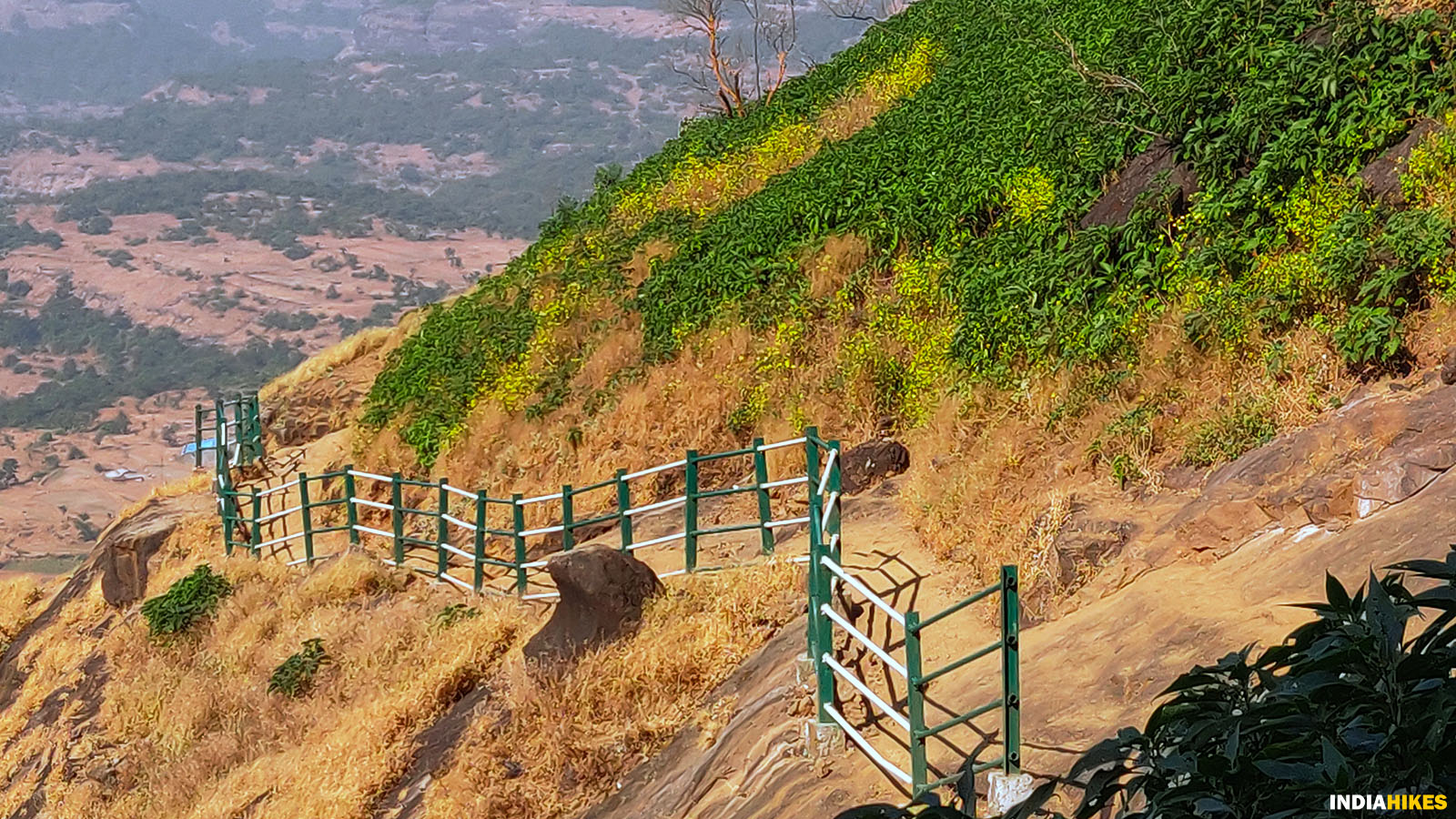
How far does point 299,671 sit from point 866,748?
26.1ft

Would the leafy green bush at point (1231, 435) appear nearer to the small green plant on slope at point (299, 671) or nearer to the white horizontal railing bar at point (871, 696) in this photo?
the white horizontal railing bar at point (871, 696)

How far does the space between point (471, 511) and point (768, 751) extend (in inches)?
382

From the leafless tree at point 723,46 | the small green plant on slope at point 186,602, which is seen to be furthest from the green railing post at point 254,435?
the leafless tree at point 723,46

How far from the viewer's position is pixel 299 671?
1342cm

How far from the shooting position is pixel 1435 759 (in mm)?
2359

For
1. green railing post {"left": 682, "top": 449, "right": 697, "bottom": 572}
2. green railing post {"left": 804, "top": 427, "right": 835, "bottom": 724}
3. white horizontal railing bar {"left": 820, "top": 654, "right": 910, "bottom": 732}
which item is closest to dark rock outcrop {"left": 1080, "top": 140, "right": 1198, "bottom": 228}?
green railing post {"left": 682, "top": 449, "right": 697, "bottom": 572}

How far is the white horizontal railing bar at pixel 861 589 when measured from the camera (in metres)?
6.57

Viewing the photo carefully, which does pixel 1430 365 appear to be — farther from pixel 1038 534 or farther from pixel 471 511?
pixel 471 511

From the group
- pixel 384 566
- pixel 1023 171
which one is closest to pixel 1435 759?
pixel 1023 171

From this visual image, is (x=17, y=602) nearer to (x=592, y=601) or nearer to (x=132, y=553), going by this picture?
(x=132, y=553)

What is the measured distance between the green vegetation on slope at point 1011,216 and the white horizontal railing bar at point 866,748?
14.0 ft

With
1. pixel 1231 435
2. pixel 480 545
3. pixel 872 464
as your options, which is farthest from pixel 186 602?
pixel 1231 435

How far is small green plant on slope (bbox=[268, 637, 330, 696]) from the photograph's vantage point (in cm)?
1333

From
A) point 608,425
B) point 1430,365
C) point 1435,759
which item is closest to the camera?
point 1435,759
